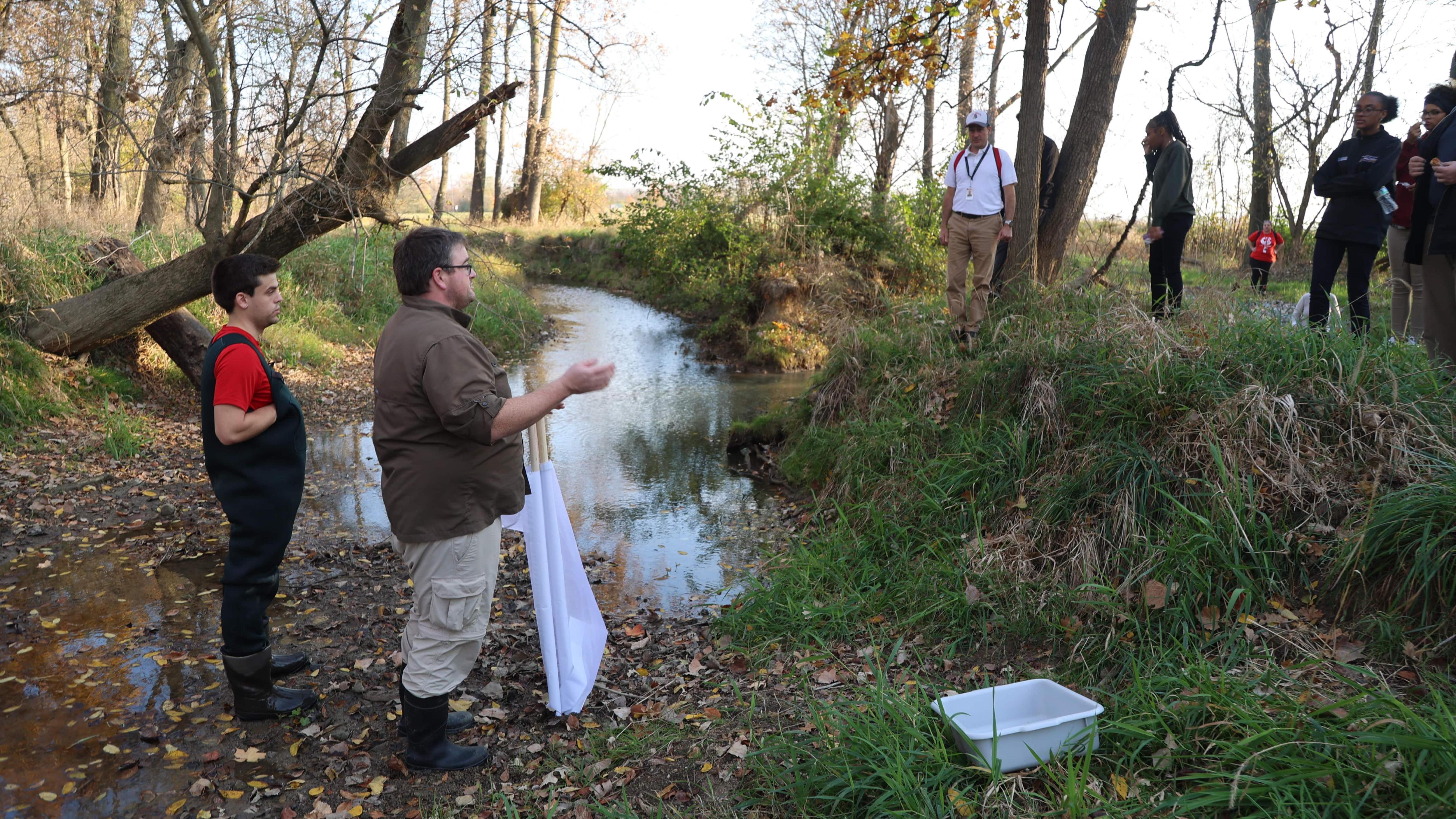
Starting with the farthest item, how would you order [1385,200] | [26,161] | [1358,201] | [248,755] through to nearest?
[26,161] → [1358,201] → [1385,200] → [248,755]

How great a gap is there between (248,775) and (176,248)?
32.6 feet

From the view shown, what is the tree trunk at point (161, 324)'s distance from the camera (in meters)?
9.22

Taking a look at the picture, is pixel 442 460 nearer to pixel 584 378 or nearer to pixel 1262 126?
pixel 584 378

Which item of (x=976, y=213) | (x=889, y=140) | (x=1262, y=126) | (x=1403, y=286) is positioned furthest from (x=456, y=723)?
(x=1262, y=126)

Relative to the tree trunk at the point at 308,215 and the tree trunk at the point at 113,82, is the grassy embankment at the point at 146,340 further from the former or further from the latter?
the tree trunk at the point at 113,82

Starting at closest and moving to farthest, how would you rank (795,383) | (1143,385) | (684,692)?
(684,692)
(1143,385)
(795,383)

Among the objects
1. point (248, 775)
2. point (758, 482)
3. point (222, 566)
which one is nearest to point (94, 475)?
point (222, 566)

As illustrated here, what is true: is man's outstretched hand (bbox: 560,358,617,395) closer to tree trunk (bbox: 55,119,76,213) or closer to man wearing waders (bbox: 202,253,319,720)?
man wearing waders (bbox: 202,253,319,720)

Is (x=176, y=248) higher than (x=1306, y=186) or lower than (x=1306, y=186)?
lower

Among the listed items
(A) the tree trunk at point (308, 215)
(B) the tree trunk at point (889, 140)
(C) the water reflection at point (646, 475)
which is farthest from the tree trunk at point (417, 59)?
(B) the tree trunk at point (889, 140)

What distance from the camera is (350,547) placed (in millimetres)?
6148

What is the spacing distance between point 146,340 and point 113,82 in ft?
20.3

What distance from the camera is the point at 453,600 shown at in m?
3.37

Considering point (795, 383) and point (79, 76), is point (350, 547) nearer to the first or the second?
point (795, 383)
